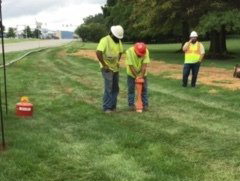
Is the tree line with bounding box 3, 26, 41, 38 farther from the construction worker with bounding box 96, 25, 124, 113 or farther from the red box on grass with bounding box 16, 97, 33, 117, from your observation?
the red box on grass with bounding box 16, 97, 33, 117

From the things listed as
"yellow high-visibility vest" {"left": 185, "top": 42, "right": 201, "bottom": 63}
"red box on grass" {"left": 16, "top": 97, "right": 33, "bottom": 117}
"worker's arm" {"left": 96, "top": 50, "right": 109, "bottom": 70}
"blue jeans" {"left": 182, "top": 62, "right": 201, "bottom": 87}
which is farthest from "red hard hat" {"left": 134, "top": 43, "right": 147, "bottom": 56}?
"yellow high-visibility vest" {"left": 185, "top": 42, "right": 201, "bottom": 63}

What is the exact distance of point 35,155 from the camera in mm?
7707

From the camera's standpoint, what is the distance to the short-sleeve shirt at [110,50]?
37.8 ft

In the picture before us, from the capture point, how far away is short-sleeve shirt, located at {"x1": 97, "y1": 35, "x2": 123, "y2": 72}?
37.8 ft

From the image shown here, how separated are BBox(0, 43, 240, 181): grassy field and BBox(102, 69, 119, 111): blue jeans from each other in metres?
0.25

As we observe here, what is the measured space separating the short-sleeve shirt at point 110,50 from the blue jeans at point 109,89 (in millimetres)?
144

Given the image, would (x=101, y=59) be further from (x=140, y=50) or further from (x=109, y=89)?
(x=140, y=50)

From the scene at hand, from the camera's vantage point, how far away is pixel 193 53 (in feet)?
55.5

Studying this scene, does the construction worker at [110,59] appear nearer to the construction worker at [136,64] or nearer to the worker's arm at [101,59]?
the worker's arm at [101,59]

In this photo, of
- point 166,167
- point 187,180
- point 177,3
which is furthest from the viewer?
point 177,3

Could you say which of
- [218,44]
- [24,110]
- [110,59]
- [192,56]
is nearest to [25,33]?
[218,44]

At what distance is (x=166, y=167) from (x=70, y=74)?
49.1 ft

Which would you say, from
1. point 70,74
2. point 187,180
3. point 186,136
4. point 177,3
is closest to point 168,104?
point 186,136

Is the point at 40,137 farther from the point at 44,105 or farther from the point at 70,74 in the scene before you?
the point at 70,74
